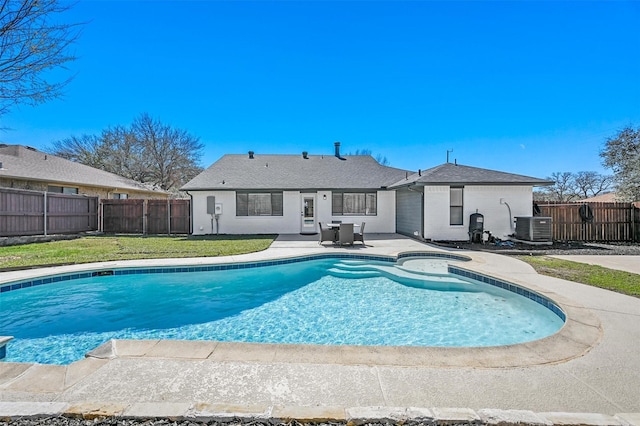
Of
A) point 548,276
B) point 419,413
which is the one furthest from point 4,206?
point 548,276

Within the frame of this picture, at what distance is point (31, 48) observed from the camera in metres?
4.02

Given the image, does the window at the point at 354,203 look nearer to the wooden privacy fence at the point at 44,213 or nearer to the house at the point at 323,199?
the house at the point at 323,199

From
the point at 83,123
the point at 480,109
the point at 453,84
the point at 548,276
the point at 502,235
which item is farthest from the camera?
the point at 83,123

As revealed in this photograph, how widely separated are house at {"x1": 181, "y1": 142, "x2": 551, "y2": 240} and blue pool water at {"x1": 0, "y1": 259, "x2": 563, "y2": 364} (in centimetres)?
640

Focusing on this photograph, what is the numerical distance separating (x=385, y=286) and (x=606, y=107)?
1819 cm

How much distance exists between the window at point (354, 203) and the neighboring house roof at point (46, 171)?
1442cm

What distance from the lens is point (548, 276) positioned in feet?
20.9

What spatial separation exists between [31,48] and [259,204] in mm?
11565

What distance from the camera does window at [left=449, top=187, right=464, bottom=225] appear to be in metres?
12.3

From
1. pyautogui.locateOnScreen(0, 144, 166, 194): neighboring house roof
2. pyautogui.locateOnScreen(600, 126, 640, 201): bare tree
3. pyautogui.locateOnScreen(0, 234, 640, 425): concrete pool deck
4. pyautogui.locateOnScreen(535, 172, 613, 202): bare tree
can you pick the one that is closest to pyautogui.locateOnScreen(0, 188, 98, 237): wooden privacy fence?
pyautogui.locateOnScreen(0, 144, 166, 194): neighboring house roof

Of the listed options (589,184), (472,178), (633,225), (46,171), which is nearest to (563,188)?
(589,184)

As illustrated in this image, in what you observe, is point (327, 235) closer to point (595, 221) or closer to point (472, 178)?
point (472, 178)

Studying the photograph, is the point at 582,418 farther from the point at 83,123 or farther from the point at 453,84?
the point at 83,123

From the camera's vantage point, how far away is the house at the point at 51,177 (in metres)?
14.2
